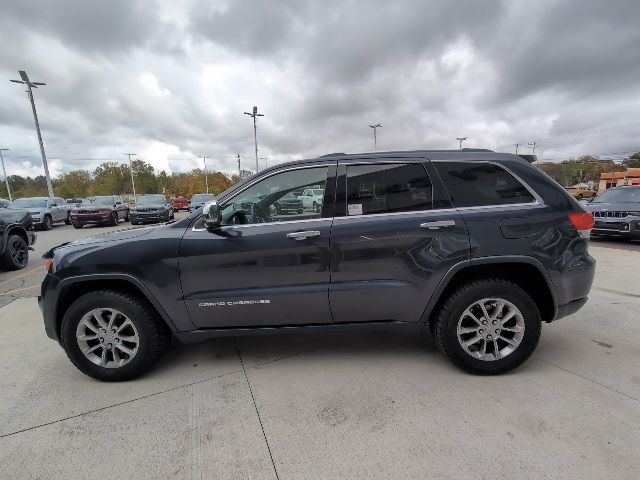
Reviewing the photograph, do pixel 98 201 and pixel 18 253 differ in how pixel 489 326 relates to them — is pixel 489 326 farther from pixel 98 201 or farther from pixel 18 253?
pixel 98 201

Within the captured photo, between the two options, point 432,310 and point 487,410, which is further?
point 432,310

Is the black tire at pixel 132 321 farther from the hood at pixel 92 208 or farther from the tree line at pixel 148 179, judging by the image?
the tree line at pixel 148 179

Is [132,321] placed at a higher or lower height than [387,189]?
lower

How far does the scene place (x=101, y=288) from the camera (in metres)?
2.91

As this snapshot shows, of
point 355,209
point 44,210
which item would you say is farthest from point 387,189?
point 44,210

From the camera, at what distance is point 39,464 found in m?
2.08

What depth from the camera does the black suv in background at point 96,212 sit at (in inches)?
675

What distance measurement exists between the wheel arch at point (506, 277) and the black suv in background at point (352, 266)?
0.01 meters

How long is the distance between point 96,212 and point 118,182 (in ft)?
215

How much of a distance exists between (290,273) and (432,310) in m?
1.18

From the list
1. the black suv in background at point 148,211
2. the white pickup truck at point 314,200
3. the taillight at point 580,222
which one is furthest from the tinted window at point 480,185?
the black suv in background at point 148,211

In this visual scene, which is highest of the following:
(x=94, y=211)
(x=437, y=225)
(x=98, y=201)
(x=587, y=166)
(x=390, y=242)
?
(x=587, y=166)

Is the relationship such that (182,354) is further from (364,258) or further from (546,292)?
(546,292)

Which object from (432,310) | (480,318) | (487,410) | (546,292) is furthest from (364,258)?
(546,292)
